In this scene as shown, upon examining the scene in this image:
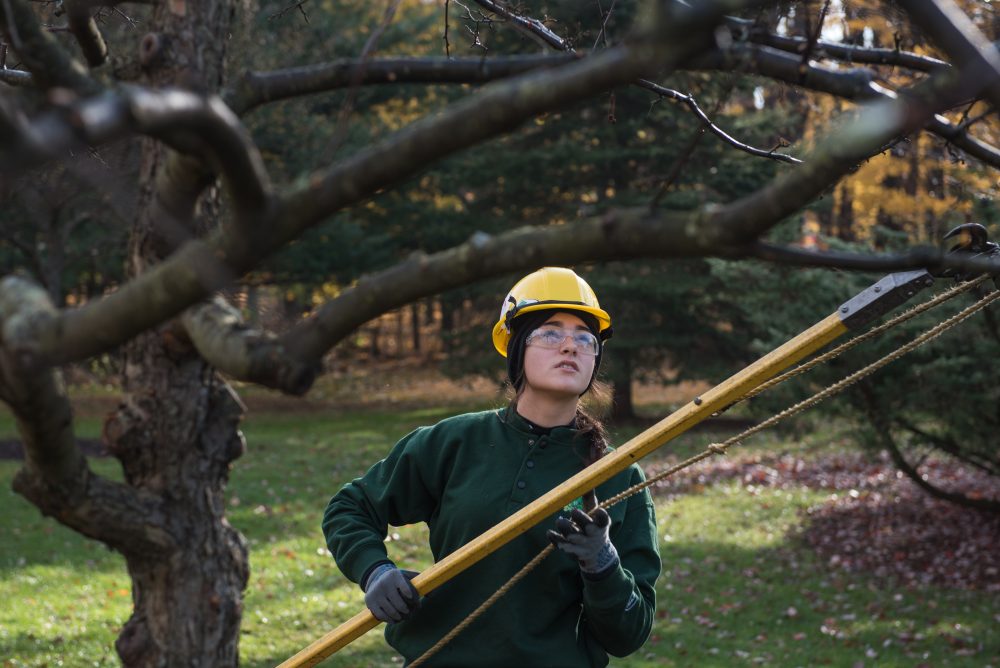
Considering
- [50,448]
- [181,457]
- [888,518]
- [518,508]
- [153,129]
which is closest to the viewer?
[153,129]

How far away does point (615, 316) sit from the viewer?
56.1ft

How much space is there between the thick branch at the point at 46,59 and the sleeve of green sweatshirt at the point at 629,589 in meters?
1.90

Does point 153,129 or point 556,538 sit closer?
point 153,129

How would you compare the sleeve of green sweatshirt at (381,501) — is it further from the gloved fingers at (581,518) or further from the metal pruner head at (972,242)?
the metal pruner head at (972,242)

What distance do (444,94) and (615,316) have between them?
6.90 m

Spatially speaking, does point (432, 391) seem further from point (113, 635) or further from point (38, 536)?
point (113, 635)

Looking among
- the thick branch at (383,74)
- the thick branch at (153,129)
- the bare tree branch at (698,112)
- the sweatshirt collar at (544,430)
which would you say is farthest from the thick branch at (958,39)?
the sweatshirt collar at (544,430)

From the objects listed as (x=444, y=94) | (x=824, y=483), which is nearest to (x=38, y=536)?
(x=824, y=483)

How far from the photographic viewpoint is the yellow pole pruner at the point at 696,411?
306 centimetres

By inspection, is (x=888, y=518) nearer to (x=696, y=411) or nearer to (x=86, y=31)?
(x=696, y=411)

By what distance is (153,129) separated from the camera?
1.47 m

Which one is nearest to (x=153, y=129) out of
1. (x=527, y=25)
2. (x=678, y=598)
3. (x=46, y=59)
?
(x=46, y=59)

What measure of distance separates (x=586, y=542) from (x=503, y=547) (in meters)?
0.40

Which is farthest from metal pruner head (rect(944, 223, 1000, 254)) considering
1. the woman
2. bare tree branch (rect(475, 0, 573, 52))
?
bare tree branch (rect(475, 0, 573, 52))
